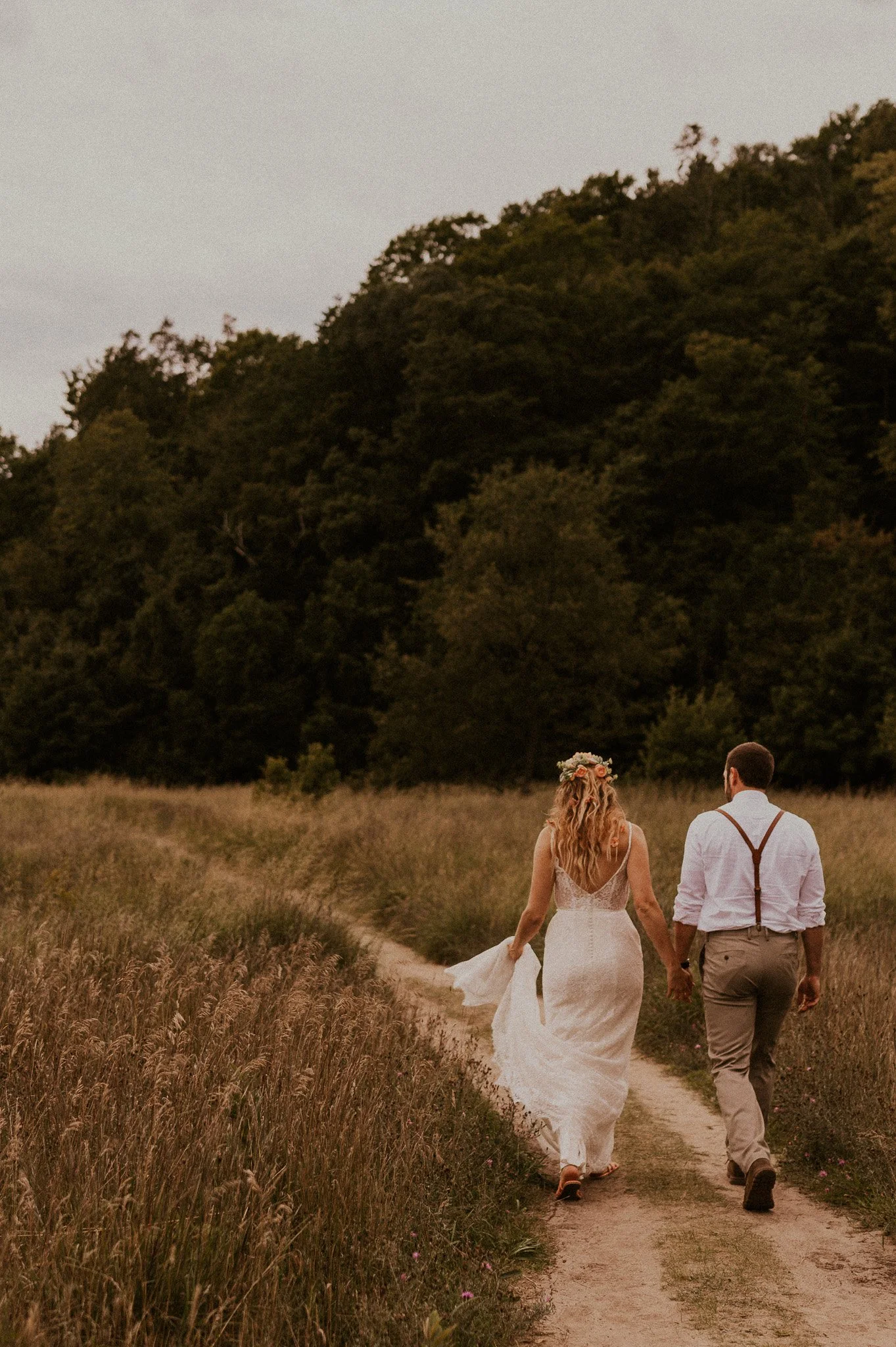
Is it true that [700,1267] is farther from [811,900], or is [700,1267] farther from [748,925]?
[811,900]

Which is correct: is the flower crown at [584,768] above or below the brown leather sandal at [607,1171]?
above

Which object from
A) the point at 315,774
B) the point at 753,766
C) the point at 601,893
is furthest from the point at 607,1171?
the point at 315,774

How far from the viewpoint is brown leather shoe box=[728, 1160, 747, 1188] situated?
5.95 meters

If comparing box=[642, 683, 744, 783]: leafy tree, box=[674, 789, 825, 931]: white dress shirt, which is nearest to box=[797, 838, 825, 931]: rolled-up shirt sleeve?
box=[674, 789, 825, 931]: white dress shirt

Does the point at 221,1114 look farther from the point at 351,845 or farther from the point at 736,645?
the point at 736,645

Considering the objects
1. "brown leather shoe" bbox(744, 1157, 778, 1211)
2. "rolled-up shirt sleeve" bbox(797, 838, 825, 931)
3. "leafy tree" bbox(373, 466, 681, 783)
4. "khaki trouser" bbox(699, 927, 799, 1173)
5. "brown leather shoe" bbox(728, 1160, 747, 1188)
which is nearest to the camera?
"brown leather shoe" bbox(744, 1157, 778, 1211)

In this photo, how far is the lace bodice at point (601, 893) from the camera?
6.18 meters

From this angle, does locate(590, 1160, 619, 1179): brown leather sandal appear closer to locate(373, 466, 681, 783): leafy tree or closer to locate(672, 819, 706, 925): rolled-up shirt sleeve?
locate(672, 819, 706, 925): rolled-up shirt sleeve

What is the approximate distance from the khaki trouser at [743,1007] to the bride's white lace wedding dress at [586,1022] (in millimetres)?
421

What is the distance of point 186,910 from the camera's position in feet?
34.2

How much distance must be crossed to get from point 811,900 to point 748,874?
1.11ft

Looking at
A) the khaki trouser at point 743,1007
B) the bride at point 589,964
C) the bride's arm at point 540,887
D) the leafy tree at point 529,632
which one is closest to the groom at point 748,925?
the khaki trouser at point 743,1007

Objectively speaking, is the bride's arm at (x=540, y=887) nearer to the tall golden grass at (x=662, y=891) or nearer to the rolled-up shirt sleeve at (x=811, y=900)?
the rolled-up shirt sleeve at (x=811, y=900)

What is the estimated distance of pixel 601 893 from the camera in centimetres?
617
